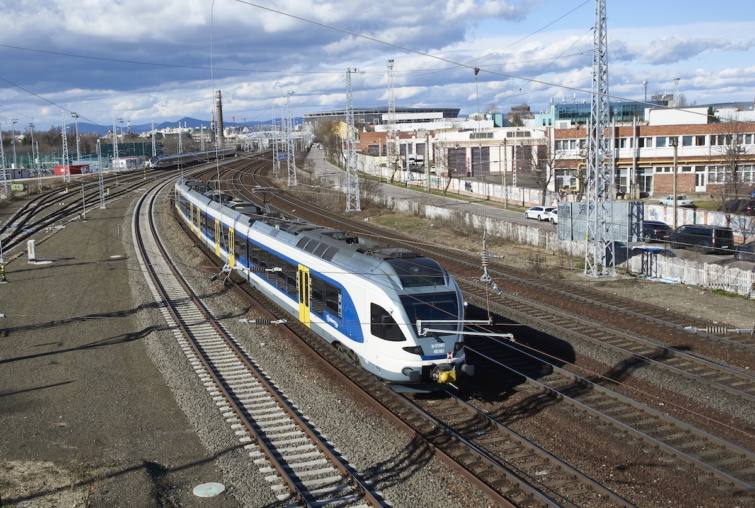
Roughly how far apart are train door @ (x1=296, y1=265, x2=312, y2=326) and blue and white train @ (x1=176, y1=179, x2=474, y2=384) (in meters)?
0.03

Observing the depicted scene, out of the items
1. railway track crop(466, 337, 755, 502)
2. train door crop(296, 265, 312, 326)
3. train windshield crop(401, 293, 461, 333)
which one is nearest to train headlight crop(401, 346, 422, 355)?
train windshield crop(401, 293, 461, 333)

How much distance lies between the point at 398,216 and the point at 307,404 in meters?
34.3

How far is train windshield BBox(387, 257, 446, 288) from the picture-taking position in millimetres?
13359

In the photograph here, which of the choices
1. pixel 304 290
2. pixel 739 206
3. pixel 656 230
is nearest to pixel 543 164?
pixel 739 206

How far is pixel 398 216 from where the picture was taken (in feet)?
155

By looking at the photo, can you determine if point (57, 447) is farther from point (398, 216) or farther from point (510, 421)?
point (398, 216)

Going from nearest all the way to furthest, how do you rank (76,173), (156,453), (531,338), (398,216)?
(156,453), (531,338), (398,216), (76,173)

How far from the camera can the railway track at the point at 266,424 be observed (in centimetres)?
996

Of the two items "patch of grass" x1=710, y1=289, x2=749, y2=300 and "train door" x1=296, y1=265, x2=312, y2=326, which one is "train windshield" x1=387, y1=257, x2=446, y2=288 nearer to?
"train door" x1=296, y1=265, x2=312, y2=326

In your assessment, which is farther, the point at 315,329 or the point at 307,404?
the point at 315,329

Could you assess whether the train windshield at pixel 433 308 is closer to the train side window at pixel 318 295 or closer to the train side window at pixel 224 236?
the train side window at pixel 318 295

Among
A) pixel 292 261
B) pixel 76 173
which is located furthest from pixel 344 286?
pixel 76 173

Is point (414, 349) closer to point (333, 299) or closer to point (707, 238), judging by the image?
point (333, 299)

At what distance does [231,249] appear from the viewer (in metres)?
26.3
